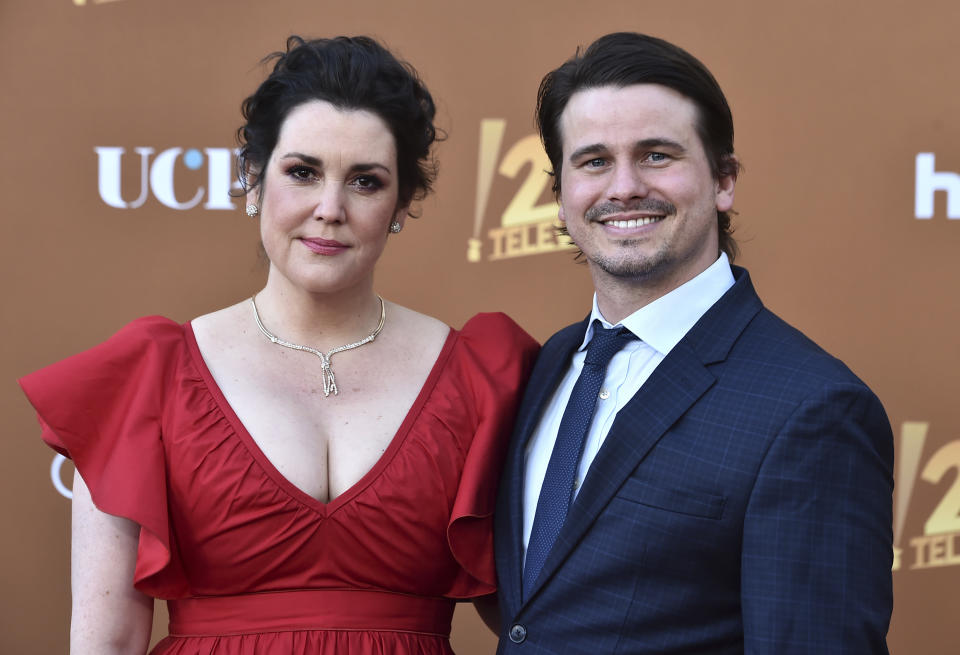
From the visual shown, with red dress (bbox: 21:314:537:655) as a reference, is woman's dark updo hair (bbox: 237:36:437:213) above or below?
above

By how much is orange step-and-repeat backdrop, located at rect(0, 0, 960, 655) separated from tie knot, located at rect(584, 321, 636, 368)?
4.29 feet

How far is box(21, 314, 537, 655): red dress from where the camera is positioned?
5.96 feet

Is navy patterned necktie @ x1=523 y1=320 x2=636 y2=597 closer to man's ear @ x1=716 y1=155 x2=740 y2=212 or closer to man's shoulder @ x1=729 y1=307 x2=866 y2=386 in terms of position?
man's shoulder @ x1=729 y1=307 x2=866 y2=386

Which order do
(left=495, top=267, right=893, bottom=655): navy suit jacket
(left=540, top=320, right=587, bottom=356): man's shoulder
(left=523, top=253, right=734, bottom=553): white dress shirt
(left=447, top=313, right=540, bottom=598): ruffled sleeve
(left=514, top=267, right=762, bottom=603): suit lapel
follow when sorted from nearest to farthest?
1. (left=495, top=267, right=893, bottom=655): navy suit jacket
2. (left=514, top=267, right=762, bottom=603): suit lapel
3. (left=523, top=253, right=734, bottom=553): white dress shirt
4. (left=447, top=313, right=540, bottom=598): ruffled sleeve
5. (left=540, top=320, right=587, bottom=356): man's shoulder

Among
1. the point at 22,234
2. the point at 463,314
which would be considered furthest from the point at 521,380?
the point at 22,234

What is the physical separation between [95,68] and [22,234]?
0.52 m

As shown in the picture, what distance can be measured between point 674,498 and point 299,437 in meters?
0.66

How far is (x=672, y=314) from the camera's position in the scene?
1.79 m

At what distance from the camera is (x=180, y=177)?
3.17 meters

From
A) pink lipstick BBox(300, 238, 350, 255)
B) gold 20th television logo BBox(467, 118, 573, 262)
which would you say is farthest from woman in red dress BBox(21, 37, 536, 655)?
gold 20th television logo BBox(467, 118, 573, 262)

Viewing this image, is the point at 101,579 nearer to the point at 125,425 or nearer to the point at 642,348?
the point at 125,425

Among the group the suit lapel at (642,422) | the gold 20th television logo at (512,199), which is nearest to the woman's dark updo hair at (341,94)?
the suit lapel at (642,422)

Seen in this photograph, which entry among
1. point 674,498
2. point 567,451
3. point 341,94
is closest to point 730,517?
point 674,498

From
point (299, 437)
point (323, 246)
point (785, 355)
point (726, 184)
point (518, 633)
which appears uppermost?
point (726, 184)
